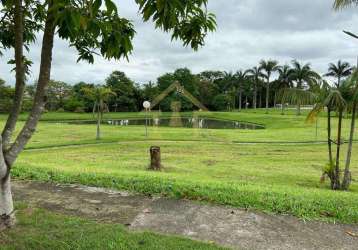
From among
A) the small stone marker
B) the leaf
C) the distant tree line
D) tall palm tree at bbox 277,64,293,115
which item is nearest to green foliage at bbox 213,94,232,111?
the distant tree line

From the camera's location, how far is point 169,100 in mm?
32062

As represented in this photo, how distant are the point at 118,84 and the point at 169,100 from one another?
2998 cm

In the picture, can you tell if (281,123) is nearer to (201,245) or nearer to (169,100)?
(169,100)

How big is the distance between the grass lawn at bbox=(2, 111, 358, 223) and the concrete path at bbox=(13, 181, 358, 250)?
0.29 metres

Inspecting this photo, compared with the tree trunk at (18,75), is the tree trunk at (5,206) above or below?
below

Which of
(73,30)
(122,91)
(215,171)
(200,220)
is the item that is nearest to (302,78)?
(215,171)

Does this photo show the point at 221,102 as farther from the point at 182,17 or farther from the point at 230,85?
the point at 182,17

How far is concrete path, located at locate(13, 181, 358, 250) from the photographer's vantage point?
3498 mm

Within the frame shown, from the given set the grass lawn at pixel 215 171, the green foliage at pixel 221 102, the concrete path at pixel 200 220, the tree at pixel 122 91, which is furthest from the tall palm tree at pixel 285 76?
the concrete path at pixel 200 220

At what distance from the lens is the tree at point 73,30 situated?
6.69 feet

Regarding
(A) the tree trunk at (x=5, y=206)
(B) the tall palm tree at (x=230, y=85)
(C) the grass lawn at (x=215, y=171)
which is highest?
(B) the tall palm tree at (x=230, y=85)

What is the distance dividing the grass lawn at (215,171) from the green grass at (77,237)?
4.32ft

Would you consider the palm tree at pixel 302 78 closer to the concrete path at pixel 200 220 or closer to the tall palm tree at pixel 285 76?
the tall palm tree at pixel 285 76

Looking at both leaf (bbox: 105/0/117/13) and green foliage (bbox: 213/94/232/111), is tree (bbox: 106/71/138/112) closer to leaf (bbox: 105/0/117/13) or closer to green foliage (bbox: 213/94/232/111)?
green foliage (bbox: 213/94/232/111)
